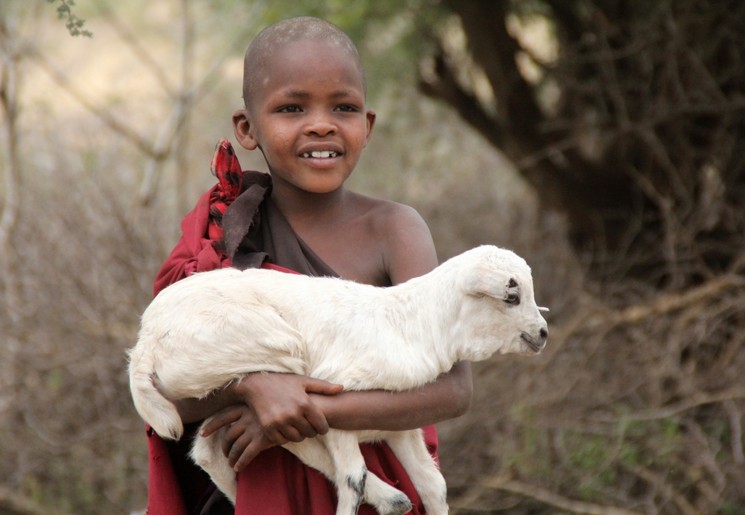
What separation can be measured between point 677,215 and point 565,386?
1.72 metres

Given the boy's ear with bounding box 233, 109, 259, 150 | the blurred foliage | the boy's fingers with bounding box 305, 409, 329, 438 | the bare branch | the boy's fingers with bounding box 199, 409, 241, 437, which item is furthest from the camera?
the blurred foliage

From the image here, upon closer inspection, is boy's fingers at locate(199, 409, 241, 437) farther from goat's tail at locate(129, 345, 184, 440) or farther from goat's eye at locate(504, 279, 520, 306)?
goat's eye at locate(504, 279, 520, 306)

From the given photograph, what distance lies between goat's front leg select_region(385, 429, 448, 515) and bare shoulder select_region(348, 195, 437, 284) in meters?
0.39

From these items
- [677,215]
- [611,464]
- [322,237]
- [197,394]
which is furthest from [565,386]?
[197,394]

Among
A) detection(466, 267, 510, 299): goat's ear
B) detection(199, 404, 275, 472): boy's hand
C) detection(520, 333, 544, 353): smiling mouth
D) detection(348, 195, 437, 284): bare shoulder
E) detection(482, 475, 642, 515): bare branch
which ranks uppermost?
detection(348, 195, 437, 284): bare shoulder

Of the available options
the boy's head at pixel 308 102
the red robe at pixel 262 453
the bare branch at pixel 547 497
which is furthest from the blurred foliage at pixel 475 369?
the boy's head at pixel 308 102

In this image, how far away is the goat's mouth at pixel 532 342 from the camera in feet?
6.73

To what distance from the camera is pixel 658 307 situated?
546 cm

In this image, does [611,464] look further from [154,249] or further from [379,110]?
[379,110]

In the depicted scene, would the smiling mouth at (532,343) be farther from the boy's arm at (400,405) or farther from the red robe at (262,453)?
the red robe at (262,453)

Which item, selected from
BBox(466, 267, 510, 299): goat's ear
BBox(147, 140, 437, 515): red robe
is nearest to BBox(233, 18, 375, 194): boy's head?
BBox(147, 140, 437, 515): red robe

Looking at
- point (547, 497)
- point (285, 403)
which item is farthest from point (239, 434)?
point (547, 497)

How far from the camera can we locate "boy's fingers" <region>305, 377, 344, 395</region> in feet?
6.64

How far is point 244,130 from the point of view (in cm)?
250
